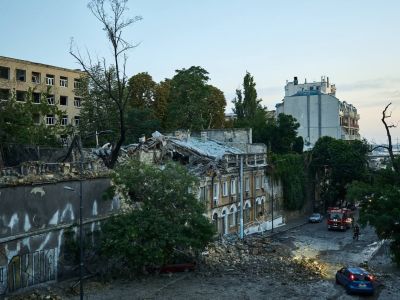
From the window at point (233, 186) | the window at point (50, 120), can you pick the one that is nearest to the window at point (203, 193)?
the window at point (233, 186)

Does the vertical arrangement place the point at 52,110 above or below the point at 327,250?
above

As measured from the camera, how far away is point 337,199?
66.1 m

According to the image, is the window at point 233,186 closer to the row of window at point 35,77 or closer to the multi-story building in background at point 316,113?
the row of window at point 35,77

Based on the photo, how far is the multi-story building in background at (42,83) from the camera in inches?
2452

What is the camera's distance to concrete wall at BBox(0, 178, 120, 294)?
2317 cm

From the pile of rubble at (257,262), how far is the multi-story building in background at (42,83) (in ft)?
105

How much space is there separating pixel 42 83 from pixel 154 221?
45.6m

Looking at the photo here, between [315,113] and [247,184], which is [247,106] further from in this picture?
[247,184]

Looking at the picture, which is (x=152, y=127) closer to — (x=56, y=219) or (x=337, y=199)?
(x=337, y=199)

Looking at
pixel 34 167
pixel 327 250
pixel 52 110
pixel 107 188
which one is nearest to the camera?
pixel 34 167

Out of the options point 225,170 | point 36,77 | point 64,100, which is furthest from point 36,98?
point 225,170

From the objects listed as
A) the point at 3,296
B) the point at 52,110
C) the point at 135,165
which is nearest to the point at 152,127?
the point at 52,110

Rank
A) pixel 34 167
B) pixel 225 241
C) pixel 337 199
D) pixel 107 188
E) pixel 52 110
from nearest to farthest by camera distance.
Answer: pixel 34 167 → pixel 107 188 → pixel 225 241 → pixel 52 110 → pixel 337 199

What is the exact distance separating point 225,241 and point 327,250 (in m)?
9.45
